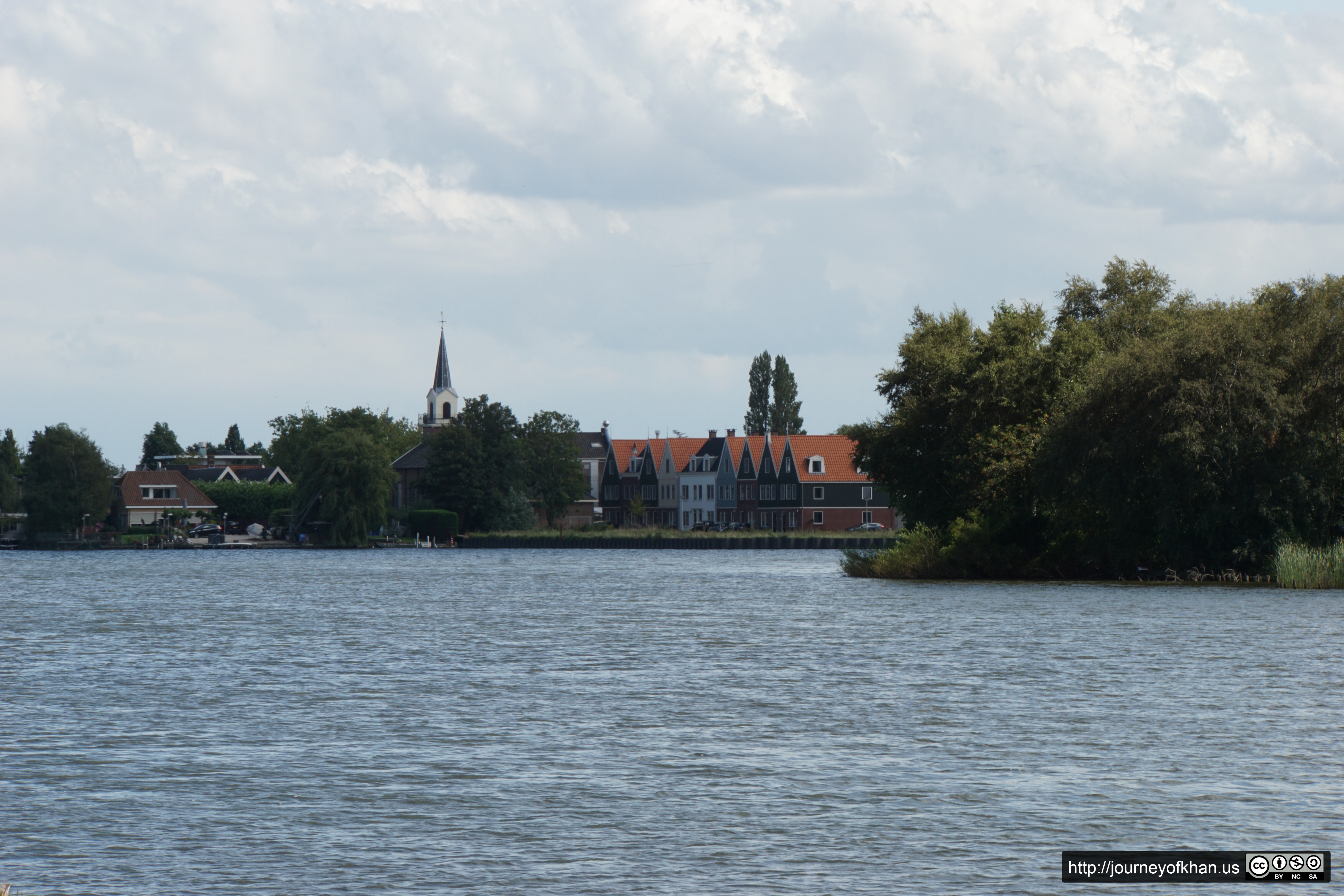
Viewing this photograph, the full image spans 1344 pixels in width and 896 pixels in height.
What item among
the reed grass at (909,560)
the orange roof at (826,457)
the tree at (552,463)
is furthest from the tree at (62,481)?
the reed grass at (909,560)

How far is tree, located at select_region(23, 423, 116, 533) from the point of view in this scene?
14088 cm

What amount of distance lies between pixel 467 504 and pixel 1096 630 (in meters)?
110

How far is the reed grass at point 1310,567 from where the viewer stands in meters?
55.9

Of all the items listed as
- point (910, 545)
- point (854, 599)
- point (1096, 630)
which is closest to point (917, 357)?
point (910, 545)

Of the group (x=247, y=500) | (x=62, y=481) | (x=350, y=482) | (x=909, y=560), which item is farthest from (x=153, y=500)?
(x=909, y=560)

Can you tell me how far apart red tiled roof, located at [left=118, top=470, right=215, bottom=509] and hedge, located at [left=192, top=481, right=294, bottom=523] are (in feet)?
3.41

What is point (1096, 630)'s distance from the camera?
1635 inches

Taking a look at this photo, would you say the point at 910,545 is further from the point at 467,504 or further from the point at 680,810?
the point at 467,504

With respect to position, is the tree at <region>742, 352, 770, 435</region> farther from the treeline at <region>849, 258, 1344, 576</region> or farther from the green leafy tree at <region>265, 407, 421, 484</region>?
the treeline at <region>849, 258, 1344, 576</region>

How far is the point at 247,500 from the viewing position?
169875mm

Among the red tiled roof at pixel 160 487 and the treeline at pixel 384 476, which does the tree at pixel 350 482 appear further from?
the red tiled roof at pixel 160 487

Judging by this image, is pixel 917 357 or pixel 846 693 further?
pixel 917 357

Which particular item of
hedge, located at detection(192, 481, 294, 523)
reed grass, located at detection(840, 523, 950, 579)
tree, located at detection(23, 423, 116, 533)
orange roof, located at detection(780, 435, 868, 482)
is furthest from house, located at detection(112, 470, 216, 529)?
reed grass, located at detection(840, 523, 950, 579)

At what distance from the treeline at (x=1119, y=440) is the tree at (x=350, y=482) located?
235ft
